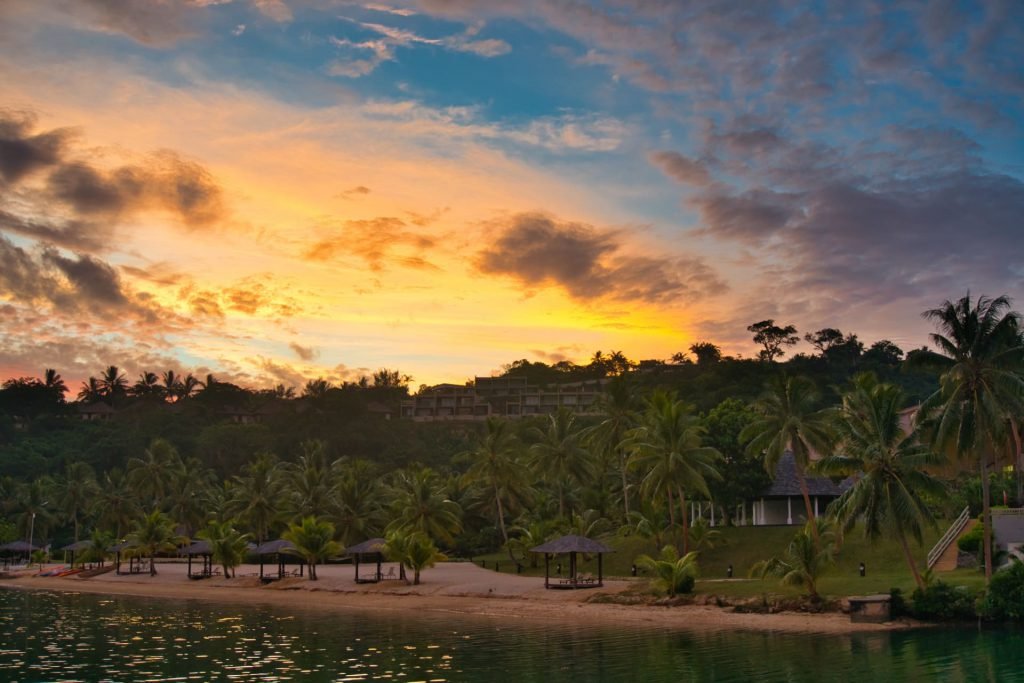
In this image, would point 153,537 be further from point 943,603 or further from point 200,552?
point 943,603

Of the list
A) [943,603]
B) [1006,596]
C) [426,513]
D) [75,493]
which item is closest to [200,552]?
[426,513]

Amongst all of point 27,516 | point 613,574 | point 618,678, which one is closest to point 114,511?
point 27,516

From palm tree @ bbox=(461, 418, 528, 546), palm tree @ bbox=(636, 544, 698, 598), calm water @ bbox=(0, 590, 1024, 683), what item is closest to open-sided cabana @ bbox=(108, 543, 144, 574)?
palm tree @ bbox=(461, 418, 528, 546)

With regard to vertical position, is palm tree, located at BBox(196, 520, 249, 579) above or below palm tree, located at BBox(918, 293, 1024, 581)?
below

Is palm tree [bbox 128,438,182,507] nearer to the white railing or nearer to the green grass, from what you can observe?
the green grass

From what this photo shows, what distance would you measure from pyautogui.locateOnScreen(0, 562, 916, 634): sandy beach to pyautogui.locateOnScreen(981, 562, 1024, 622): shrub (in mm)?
3238

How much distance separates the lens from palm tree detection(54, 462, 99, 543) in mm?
108438

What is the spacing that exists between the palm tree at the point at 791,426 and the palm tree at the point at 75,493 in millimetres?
84101

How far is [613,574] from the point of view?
6188 cm

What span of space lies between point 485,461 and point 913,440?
139ft

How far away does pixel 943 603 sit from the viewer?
37.7 metres

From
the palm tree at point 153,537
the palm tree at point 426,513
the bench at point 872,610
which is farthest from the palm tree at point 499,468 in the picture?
the bench at point 872,610

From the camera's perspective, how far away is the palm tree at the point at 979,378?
3959 cm

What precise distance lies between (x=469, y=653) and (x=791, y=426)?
27.4 meters
